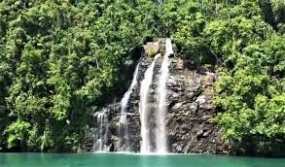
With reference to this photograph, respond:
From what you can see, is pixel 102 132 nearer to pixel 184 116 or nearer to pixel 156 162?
pixel 184 116

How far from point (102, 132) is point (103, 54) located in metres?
7.65

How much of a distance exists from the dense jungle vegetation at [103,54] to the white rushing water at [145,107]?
316 centimetres

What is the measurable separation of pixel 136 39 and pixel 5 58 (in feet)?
42.9

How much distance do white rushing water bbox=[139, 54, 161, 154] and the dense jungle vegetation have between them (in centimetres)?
316

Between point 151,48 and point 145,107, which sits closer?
point 145,107

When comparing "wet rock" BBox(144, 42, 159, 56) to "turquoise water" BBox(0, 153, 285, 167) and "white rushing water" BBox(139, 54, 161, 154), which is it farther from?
Answer: "turquoise water" BBox(0, 153, 285, 167)

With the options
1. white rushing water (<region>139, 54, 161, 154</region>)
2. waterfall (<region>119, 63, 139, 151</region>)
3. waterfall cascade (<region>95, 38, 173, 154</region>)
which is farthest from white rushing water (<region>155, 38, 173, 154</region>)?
waterfall (<region>119, 63, 139, 151</region>)

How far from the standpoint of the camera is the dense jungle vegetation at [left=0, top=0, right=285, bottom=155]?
45031 millimetres

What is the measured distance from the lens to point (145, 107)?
46.3 meters

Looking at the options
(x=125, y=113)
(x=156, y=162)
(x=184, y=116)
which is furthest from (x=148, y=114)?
(x=156, y=162)

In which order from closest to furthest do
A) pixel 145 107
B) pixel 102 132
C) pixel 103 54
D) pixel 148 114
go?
pixel 148 114 < pixel 145 107 < pixel 102 132 < pixel 103 54

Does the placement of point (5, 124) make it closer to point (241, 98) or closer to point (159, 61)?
point (159, 61)

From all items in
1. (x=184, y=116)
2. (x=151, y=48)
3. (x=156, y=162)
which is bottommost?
(x=156, y=162)

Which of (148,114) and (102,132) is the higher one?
(148,114)
